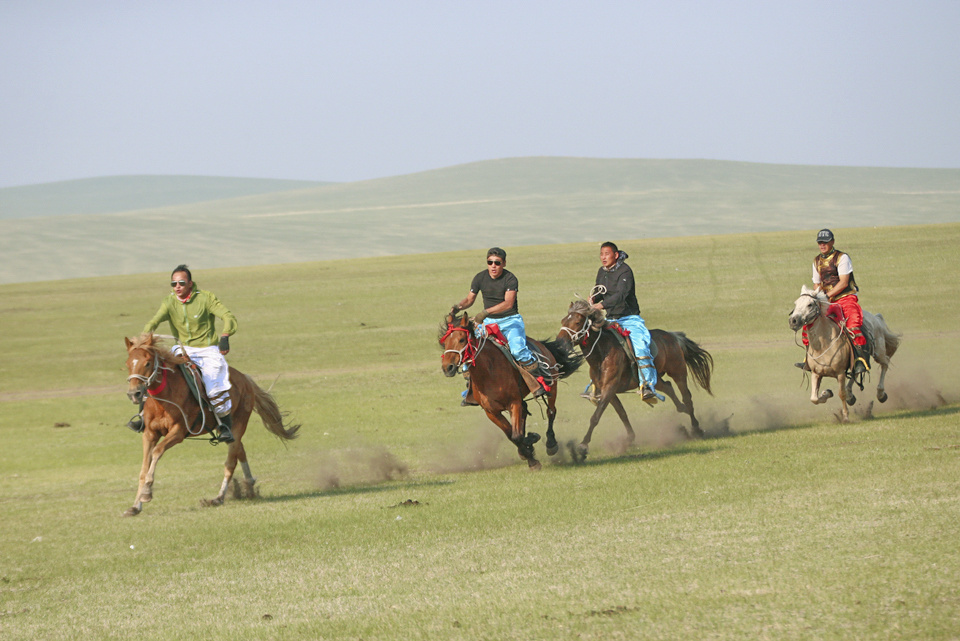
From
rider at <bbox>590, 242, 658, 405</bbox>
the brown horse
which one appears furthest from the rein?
rider at <bbox>590, 242, 658, 405</bbox>

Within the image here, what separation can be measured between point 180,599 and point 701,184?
124028mm

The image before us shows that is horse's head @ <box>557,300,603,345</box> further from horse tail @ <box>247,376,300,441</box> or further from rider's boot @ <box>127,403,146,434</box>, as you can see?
rider's boot @ <box>127,403,146,434</box>

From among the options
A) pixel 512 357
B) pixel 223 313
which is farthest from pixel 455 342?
pixel 223 313

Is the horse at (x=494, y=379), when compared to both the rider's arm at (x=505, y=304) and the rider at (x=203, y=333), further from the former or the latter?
the rider at (x=203, y=333)

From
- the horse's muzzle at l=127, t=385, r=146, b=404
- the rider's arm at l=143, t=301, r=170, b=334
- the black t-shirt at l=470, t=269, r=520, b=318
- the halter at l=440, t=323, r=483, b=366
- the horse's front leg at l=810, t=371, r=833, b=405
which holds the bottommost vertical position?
the horse's front leg at l=810, t=371, r=833, b=405

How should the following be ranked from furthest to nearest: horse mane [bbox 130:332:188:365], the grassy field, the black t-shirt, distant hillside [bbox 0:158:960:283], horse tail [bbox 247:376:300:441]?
distant hillside [bbox 0:158:960:283], horse tail [bbox 247:376:300:441], the black t-shirt, horse mane [bbox 130:332:188:365], the grassy field

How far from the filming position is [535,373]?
49.0 ft

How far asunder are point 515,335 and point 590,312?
1.24 m

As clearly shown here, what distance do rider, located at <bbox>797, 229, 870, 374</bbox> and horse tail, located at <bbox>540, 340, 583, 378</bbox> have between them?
12.9 feet

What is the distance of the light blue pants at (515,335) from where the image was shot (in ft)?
48.6

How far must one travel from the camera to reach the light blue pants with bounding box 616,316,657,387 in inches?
642

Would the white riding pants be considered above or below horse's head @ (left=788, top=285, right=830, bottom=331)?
below

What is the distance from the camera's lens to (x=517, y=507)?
37.6 feet

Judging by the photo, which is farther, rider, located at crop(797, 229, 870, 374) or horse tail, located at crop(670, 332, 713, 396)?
horse tail, located at crop(670, 332, 713, 396)
